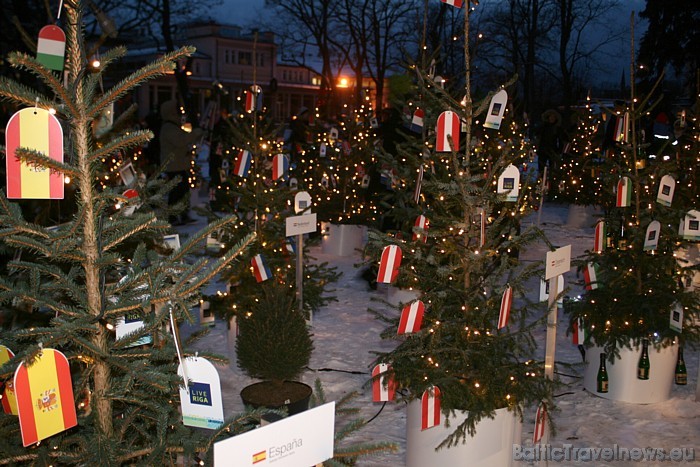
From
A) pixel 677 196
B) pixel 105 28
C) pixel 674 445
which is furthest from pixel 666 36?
pixel 105 28

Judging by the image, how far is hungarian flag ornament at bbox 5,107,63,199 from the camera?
91.4 inches

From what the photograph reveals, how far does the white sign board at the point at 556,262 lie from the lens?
4.64m

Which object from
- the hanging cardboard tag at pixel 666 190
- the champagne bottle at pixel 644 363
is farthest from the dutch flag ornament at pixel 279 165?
the champagne bottle at pixel 644 363

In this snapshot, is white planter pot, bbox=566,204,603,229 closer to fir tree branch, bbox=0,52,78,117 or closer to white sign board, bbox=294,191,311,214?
white sign board, bbox=294,191,311,214

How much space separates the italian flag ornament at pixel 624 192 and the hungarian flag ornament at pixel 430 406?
2885mm

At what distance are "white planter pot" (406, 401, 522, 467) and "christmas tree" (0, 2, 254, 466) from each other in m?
2.31

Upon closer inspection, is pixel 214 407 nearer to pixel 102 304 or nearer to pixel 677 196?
pixel 102 304

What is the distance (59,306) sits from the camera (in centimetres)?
250

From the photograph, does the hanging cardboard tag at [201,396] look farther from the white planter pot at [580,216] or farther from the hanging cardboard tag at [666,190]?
the white planter pot at [580,216]

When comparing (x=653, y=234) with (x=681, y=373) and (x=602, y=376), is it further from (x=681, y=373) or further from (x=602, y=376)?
(x=681, y=373)

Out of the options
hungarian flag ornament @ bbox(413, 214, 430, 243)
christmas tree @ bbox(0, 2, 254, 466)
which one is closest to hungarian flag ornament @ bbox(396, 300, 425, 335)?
hungarian flag ornament @ bbox(413, 214, 430, 243)

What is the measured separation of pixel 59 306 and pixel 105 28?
1.50m

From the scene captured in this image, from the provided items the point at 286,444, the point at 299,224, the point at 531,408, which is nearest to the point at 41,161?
the point at 286,444

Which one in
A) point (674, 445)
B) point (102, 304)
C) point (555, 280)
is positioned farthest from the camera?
point (674, 445)
